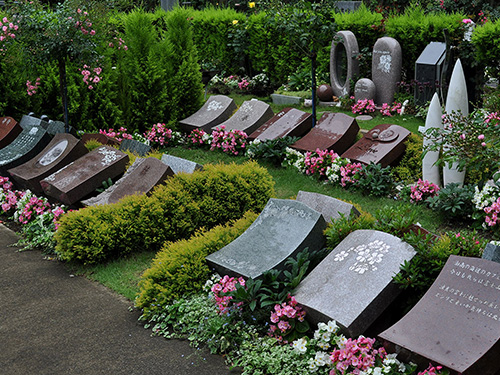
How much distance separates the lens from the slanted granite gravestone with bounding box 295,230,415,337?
13.6 ft

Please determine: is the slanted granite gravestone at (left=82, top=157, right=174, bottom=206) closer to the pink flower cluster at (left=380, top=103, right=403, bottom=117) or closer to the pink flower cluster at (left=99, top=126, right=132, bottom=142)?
the pink flower cluster at (left=99, top=126, right=132, bottom=142)

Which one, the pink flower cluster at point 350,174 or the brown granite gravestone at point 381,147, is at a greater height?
the brown granite gravestone at point 381,147

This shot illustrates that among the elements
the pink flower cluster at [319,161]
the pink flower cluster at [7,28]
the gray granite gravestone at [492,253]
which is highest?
the pink flower cluster at [7,28]

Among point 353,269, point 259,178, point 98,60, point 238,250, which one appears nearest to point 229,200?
point 259,178

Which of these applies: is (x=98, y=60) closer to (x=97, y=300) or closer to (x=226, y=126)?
(x=226, y=126)

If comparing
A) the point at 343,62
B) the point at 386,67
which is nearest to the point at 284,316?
the point at 386,67

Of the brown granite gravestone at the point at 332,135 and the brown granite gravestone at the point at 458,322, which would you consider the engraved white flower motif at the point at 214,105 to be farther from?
the brown granite gravestone at the point at 458,322

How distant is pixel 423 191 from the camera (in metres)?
7.20

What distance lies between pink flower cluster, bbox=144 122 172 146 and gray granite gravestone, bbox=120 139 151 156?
2.26 meters

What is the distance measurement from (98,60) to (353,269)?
5540mm

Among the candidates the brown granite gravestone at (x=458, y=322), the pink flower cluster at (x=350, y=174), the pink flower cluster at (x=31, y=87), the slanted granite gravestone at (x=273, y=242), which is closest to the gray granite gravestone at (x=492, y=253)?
the brown granite gravestone at (x=458, y=322)

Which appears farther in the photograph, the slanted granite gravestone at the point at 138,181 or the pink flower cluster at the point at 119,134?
the pink flower cluster at the point at 119,134

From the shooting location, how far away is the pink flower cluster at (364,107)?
38.7 feet

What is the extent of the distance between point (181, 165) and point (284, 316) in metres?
2.98
